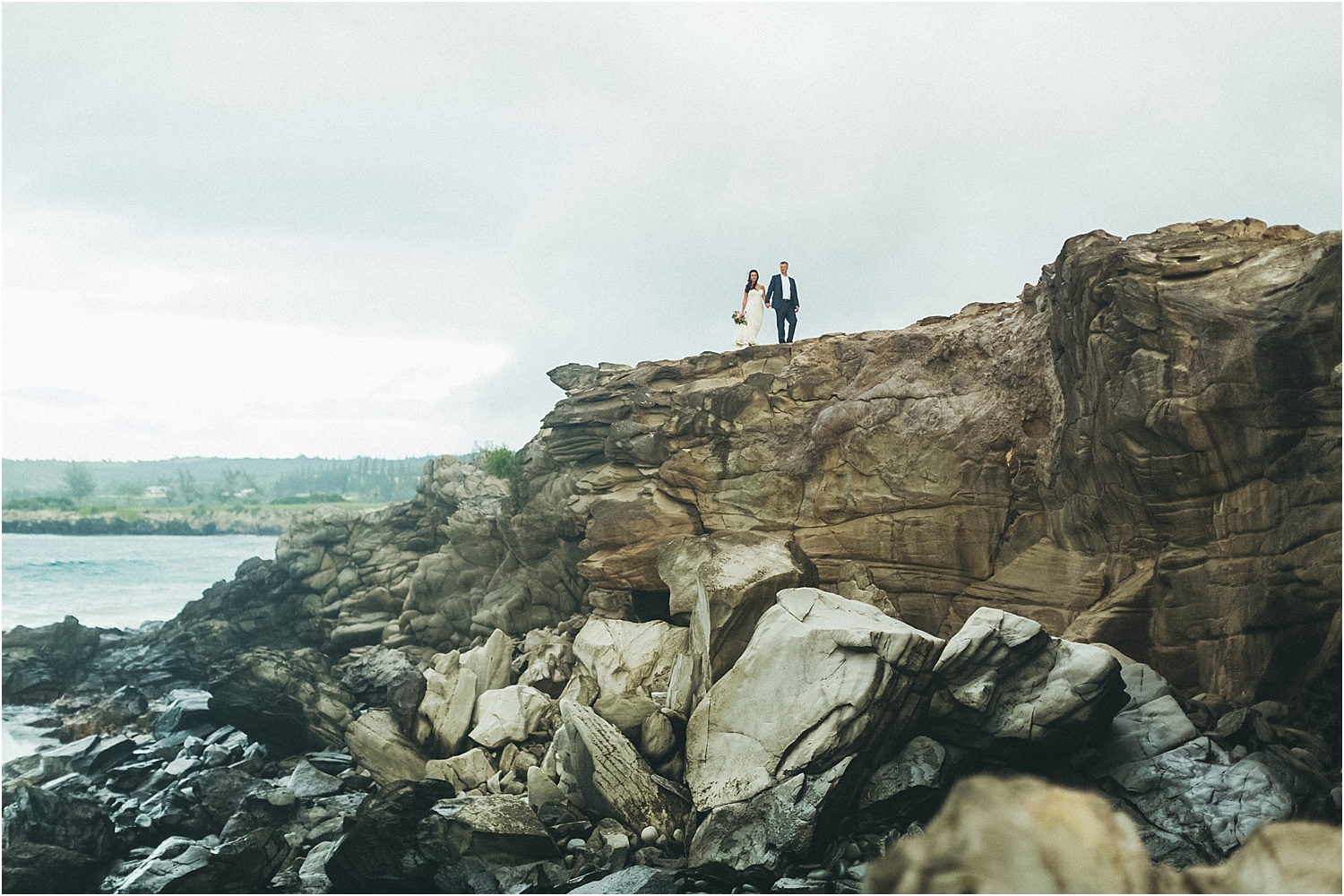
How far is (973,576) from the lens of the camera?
14.4m

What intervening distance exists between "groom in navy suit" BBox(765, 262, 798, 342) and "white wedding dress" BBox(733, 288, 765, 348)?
32 cm

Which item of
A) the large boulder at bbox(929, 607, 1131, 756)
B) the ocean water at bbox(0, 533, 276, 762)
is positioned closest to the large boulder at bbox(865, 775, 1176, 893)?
the large boulder at bbox(929, 607, 1131, 756)

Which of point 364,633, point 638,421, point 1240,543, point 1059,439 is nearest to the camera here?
point 1240,543

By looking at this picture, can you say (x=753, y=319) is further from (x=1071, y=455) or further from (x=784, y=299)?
(x=1071, y=455)

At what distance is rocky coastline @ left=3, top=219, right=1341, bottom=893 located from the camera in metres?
9.66

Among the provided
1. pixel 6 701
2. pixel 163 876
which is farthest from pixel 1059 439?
pixel 6 701

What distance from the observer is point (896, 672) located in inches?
420

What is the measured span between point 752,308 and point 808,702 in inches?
405

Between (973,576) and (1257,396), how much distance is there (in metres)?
5.48

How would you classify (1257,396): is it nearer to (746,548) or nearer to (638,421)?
(746,548)

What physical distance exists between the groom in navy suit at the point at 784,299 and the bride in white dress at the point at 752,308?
32 cm

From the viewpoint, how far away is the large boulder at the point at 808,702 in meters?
10.5

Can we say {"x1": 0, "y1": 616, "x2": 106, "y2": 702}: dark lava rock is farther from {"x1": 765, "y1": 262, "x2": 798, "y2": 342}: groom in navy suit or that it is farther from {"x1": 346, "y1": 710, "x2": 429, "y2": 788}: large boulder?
{"x1": 765, "y1": 262, "x2": 798, "y2": 342}: groom in navy suit

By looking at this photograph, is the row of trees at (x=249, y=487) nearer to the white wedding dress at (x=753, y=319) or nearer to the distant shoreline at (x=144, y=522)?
the distant shoreline at (x=144, y=522)
